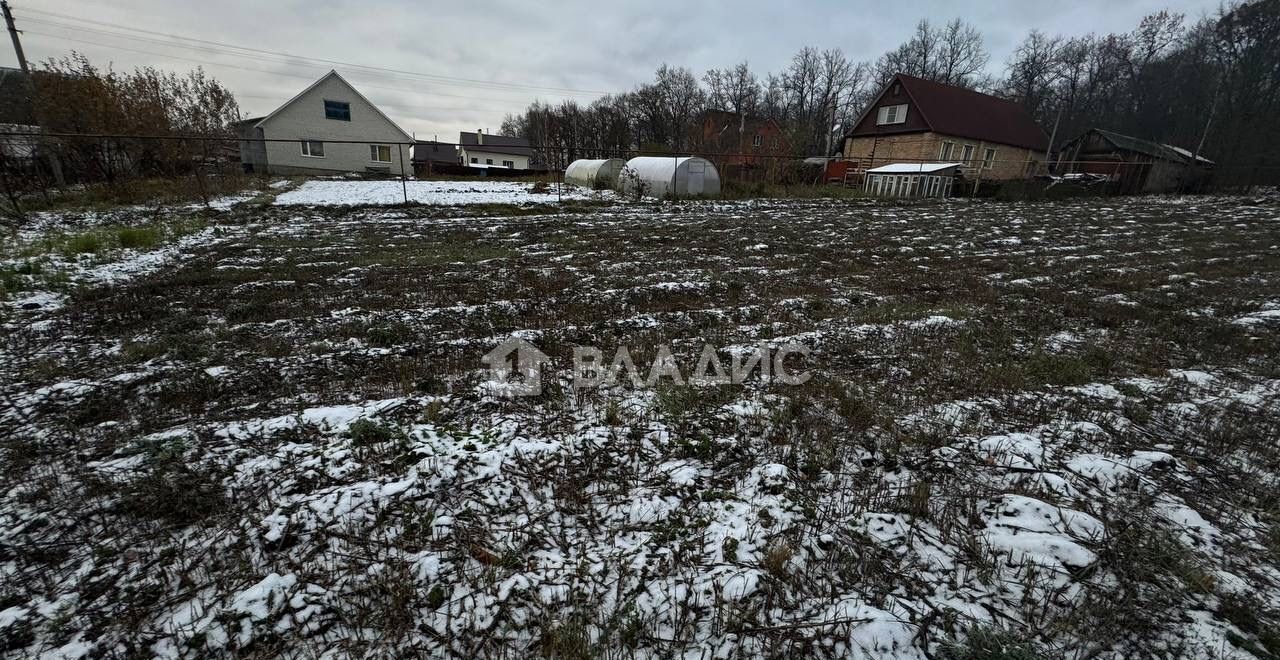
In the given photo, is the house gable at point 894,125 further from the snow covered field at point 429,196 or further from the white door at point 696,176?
the snow covered field at point 429,196

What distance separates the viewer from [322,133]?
3509 centimetres

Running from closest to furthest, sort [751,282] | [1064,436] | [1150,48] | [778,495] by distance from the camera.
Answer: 1. [778,495]
2. [1064,436]
3. [751,282]
4. [1150,48]

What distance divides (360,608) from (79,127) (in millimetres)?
25352

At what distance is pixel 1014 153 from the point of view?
36281 mm

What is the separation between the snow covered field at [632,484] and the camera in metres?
1.89

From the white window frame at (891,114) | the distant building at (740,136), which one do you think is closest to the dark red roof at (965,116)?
the white window frame at (891,114)

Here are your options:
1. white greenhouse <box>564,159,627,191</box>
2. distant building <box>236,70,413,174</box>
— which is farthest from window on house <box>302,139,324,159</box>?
white greenhouse <box>564,159,627,191</box>

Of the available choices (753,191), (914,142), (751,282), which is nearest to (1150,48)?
(914,142)

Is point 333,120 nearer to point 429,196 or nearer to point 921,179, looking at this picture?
point 429,196

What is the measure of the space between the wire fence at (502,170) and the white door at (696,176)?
0.11 m

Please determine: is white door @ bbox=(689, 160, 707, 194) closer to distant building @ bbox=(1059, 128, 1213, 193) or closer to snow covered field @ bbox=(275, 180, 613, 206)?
snow covered field @ bbox=(275, 180, 613, 206)

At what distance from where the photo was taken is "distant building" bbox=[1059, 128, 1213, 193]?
27.7 meters

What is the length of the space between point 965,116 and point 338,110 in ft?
151

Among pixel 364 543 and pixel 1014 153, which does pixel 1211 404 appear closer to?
pixel 364 543
